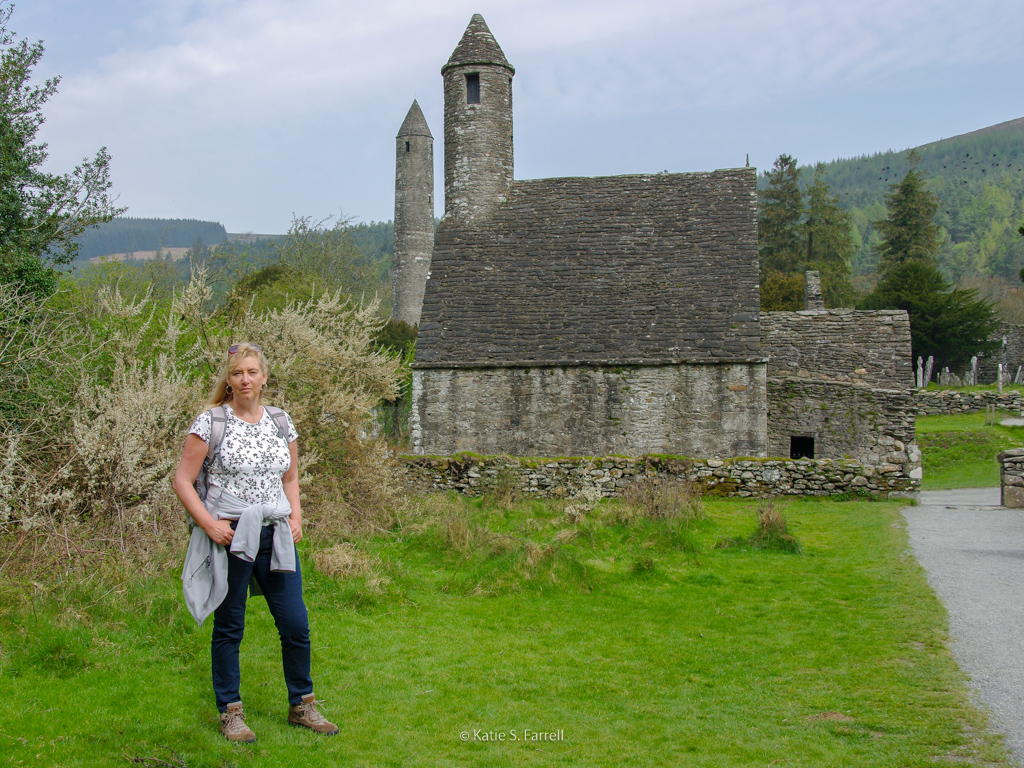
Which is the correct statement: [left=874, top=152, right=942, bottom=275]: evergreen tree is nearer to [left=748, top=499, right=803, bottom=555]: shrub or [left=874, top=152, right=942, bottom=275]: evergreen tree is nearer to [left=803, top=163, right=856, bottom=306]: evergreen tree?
[left=803, top=163, right=856, bottom=306]: evergreen tree

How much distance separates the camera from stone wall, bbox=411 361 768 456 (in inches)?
681

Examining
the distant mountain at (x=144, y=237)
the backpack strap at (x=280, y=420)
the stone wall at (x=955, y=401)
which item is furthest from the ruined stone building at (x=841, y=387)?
the distant mountain at (x=144, y=237)

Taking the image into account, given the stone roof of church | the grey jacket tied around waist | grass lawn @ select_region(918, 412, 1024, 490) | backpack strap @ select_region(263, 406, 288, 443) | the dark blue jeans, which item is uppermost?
the stone roof of church

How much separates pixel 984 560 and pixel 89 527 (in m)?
10.0

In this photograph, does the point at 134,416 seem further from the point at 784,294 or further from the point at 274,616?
the point at 784,294

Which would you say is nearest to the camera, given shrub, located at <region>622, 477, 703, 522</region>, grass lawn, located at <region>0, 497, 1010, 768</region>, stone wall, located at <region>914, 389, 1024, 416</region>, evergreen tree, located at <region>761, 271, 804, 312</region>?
grass lawn, located at <region>0, 497, 1010, 768</region>

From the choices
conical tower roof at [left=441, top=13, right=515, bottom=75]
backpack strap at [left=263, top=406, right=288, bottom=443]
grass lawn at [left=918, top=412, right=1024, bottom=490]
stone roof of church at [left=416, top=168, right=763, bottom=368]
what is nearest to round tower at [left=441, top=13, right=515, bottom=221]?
conical tower roof at [left=441, top=13, right=515, bottom=75]

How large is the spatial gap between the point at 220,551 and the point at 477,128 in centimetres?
1931

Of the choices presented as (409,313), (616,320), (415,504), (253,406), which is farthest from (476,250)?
(409,313)

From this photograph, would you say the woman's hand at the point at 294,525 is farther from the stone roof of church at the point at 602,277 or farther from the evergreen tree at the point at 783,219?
the evergreen tree at the point at 783,219

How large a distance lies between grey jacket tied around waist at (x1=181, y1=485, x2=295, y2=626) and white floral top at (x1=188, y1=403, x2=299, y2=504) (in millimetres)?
61

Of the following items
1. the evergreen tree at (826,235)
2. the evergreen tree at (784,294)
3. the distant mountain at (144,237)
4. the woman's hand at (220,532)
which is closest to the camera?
the woman's hand at (220,532)

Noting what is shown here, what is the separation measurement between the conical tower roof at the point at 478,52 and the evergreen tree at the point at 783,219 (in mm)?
37020

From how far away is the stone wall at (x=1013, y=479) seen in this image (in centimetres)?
1348
